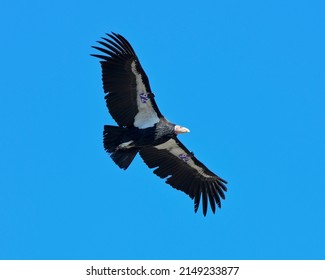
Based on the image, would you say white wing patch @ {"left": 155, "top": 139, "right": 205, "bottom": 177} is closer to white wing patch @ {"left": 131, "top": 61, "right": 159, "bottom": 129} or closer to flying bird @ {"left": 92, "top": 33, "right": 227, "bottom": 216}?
flying bird @ {"left": 92, "top": 33, "right": 227, "bottom": 216}

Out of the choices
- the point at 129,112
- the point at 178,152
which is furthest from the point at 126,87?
the point at 178,152

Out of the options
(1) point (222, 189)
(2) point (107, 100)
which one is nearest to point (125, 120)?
(2) point (107, 100)

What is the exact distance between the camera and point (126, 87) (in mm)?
19000

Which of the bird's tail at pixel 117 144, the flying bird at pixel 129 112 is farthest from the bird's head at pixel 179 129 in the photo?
the bird's tail at pixel 117 144

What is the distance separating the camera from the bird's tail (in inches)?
741

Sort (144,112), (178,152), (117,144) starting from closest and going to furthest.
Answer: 1. (117,144)
2. (144,112)
3. (178,152)

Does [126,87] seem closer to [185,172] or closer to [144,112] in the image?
[144,112]

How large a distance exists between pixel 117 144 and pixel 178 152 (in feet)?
8.07

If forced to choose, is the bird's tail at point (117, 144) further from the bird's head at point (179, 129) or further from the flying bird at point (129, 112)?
the bird's head at point (179, 129)

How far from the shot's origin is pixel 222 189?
20.9m

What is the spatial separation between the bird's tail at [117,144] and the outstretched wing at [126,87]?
1.27 feet

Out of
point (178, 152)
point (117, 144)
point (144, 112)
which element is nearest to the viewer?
point (117, 144)
